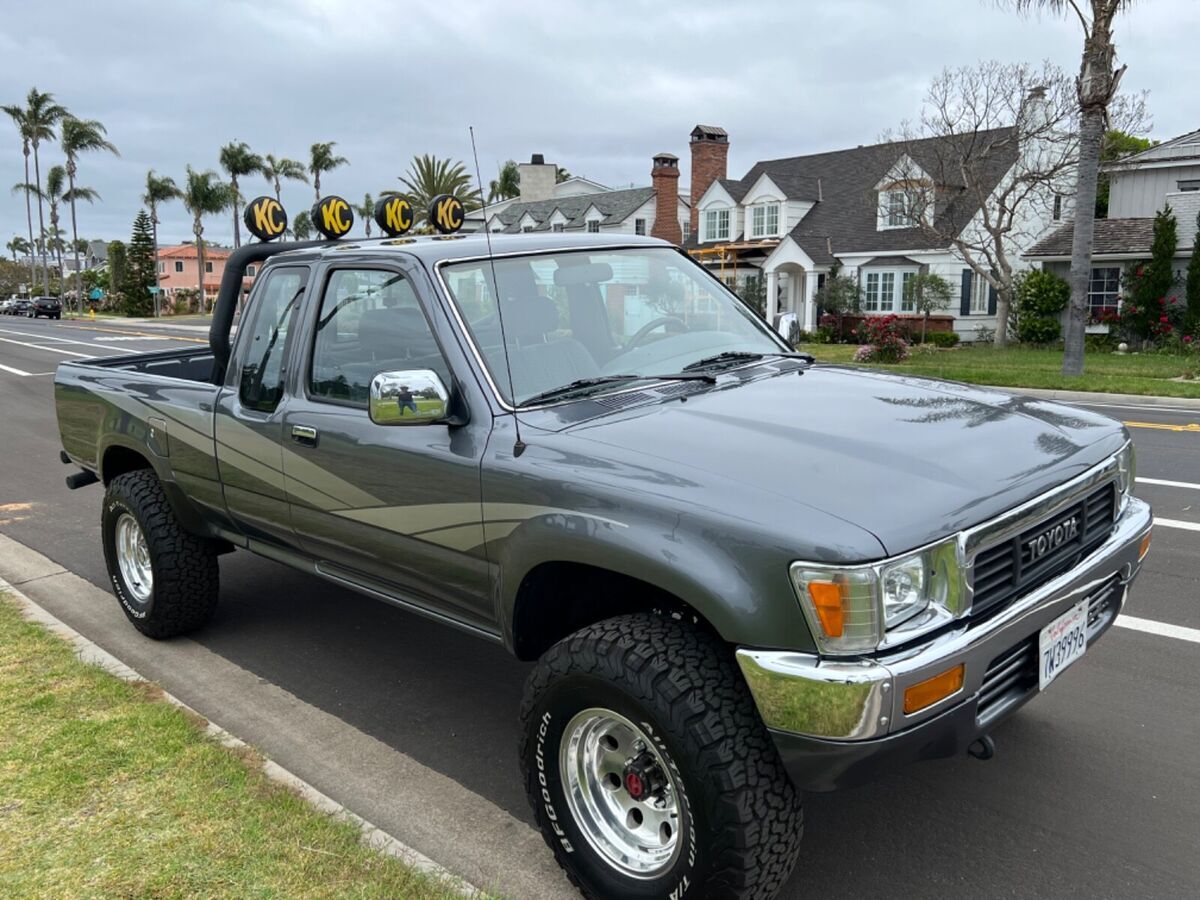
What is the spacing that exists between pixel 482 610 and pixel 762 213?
1523 inches

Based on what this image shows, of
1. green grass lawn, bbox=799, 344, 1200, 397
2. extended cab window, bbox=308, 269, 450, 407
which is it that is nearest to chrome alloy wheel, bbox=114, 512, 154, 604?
extended cab window, bbox=308, 269, 450, 407

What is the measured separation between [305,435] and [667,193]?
146 feet

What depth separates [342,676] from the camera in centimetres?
468

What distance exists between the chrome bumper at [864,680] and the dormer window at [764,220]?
126ft

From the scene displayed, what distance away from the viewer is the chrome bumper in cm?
233

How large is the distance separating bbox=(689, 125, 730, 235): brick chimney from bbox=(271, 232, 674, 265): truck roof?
40.0m

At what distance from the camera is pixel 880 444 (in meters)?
2.85

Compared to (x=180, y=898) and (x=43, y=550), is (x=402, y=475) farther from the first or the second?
(x=43, y=550)

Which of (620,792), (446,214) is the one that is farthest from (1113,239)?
(620,792)

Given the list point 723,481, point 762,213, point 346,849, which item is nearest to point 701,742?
point 723,481

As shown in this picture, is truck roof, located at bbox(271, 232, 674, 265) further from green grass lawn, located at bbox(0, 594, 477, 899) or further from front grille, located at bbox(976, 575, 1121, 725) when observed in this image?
front grille, located at bbox(976, 575, 1121, 725)

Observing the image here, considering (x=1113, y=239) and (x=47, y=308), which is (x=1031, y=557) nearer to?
(x=1113, y=239)

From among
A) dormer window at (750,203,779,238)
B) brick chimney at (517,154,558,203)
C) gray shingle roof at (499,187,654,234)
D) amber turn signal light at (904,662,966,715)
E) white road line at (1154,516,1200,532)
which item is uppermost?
brick chimney at (517,154,558,203)

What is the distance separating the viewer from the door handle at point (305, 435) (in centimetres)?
382
